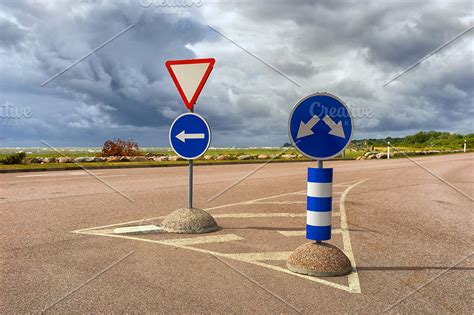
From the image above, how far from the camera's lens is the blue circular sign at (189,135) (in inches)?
287

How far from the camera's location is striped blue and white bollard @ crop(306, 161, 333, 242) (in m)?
5.19

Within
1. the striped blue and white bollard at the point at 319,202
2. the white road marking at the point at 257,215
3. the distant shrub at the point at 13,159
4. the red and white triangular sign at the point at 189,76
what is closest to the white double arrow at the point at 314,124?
the striped blue and white bollard at the point at 319,202

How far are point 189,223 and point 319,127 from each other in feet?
9.66

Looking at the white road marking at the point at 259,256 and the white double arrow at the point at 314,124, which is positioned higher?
the white double arrow at the point at 314,124

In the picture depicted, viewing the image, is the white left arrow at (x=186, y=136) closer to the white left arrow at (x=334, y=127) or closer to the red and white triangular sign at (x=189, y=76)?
the red and white triangular sign at (x=189, y=76)

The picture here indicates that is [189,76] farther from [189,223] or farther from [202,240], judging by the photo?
[202,240]

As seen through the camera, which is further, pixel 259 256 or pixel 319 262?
pixel 259 256

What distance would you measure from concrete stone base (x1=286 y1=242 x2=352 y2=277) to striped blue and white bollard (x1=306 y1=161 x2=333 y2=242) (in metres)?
0.17

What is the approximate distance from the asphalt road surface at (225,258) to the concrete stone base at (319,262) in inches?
4.1

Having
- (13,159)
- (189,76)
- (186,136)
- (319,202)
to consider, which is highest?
(189,76)

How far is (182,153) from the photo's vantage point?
734 centimetres

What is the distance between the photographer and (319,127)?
522 centimetres

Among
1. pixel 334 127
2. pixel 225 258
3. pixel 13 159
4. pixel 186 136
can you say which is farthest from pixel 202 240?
pixel 13 159

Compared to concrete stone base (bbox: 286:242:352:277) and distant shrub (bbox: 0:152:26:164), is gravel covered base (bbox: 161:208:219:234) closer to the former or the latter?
concrete stone base (bbox: 286:242:352:277)
